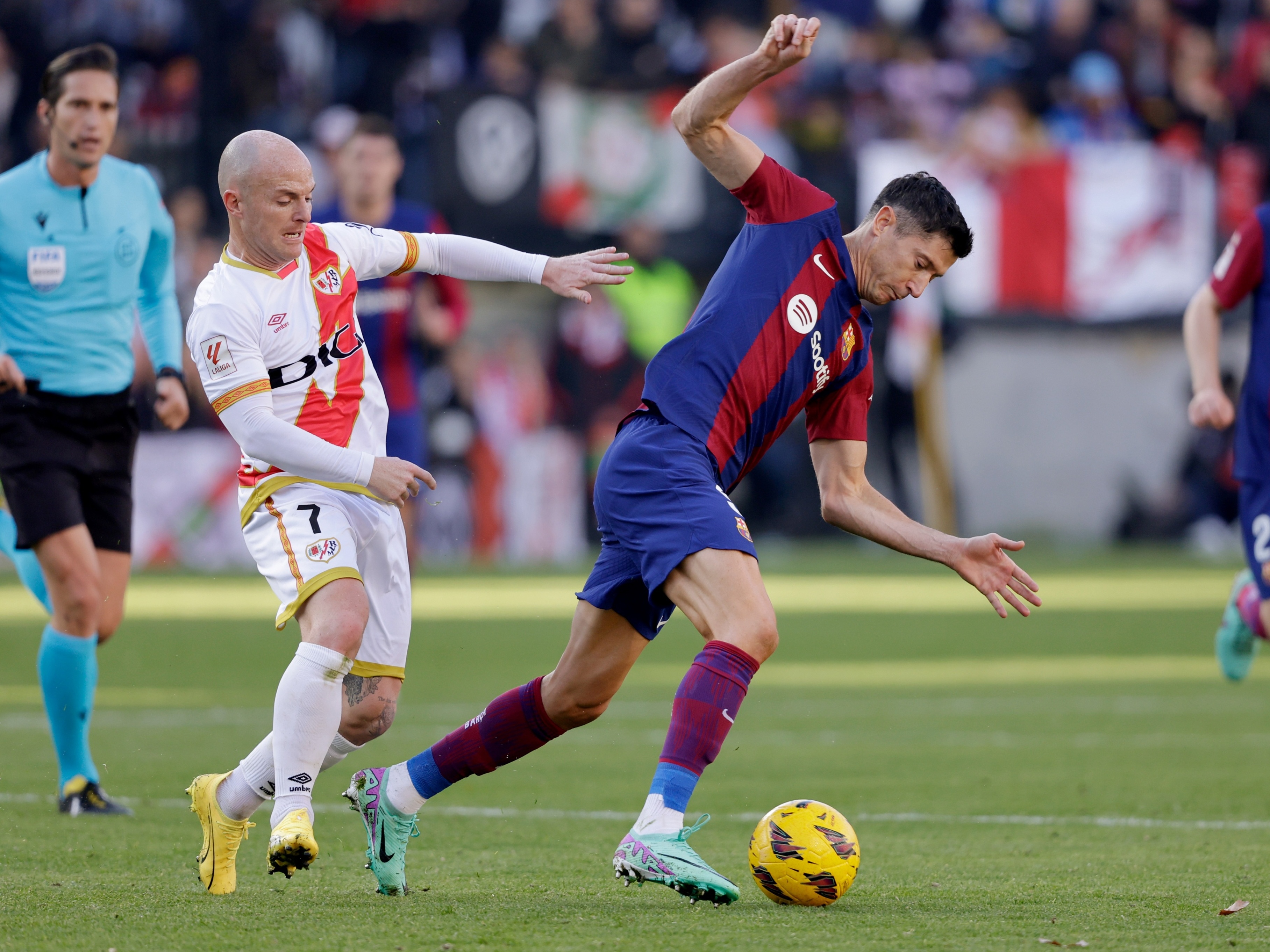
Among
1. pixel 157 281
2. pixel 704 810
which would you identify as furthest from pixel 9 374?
pixel 704 810

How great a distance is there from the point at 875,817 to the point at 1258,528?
207 cm

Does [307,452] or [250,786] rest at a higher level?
[307,452]

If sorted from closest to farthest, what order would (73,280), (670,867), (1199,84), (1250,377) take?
(670,867), (73,280), (1250,377), (1199,84)

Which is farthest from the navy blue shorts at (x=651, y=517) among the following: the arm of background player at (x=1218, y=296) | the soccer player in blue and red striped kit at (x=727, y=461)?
the arm of background player at (x=1218, y=296)

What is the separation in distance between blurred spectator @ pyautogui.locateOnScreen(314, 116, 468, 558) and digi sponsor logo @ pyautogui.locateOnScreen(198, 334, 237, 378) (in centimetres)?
339

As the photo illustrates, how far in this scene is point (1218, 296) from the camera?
7395 millimetres

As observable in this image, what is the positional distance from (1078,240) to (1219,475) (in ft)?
10.9

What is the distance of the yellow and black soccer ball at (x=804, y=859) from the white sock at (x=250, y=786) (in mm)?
1390

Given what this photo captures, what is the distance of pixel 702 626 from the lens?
4520 millimetres

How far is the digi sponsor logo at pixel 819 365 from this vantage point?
4.90 metres

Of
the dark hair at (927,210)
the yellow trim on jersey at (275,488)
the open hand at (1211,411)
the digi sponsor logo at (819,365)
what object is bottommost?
the yellow trim on jersey at (275,488)

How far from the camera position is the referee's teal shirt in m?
6.72

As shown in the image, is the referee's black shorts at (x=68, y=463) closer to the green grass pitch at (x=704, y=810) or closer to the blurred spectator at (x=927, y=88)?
the green grass pitch at (x=704, y=810)

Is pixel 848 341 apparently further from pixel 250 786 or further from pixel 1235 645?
pixel 1235 645
